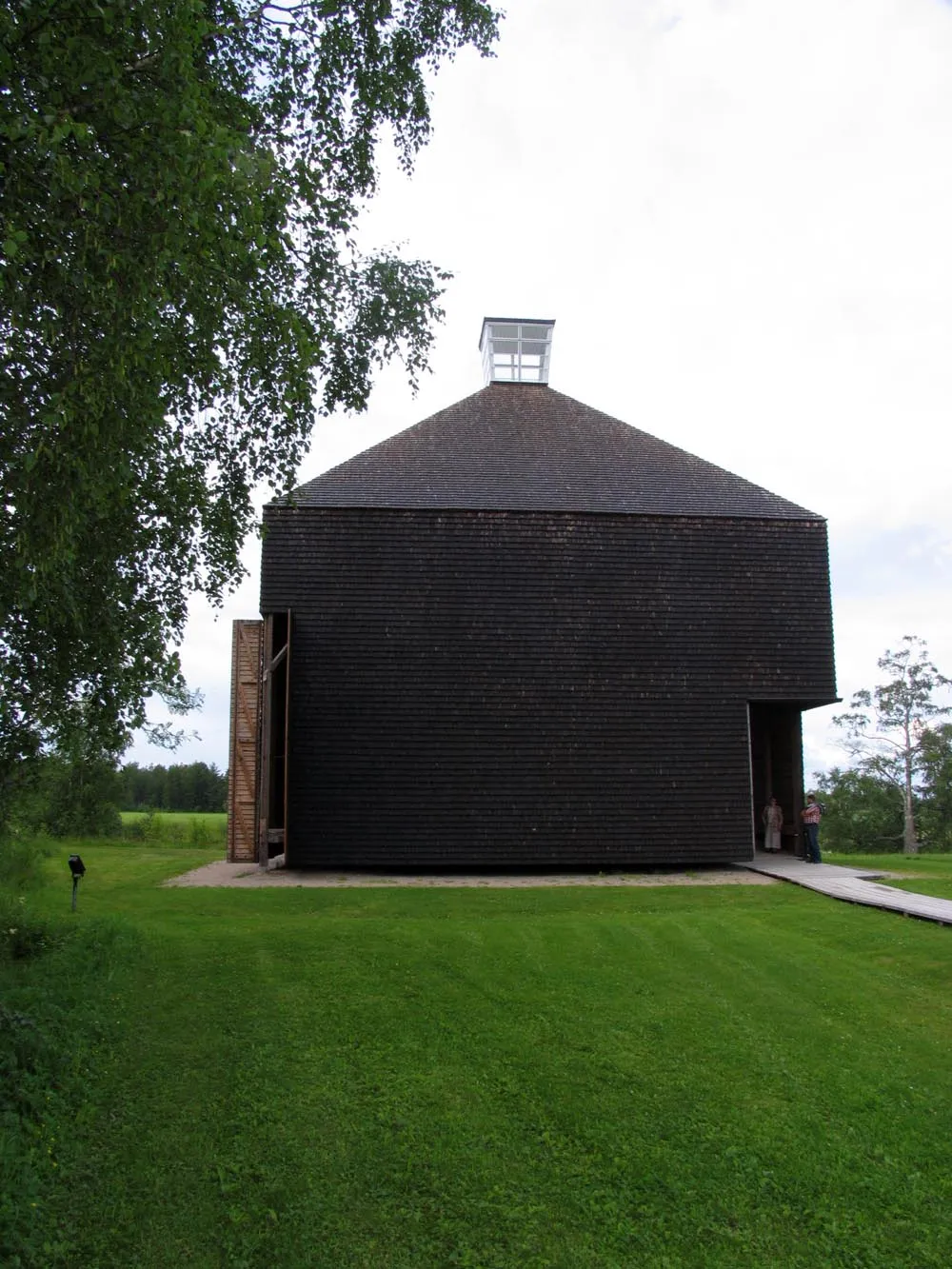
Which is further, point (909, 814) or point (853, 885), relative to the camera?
point (909, 814)

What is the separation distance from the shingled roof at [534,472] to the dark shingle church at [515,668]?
0.08 meters

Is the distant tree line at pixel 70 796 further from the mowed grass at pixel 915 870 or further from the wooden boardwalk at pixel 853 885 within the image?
the mowed grass at pixel 915 870

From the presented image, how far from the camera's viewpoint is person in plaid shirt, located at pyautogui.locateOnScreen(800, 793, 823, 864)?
45.2 feet

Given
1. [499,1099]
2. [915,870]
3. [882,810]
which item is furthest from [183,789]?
[499,1099]

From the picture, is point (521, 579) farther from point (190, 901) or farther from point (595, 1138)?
point (595, 1138)

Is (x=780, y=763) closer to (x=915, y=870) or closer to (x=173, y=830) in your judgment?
(x=915, y=870)

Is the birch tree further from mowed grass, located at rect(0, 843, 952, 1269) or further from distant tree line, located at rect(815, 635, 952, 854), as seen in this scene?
distant tree line, located at rect(815, 635, 952, 854)

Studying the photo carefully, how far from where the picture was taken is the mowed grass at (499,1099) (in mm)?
3711

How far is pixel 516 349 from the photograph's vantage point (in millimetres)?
18562

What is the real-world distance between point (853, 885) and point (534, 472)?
8.22 meters

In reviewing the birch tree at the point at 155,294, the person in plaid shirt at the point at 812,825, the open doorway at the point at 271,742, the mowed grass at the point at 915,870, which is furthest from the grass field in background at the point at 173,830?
the birch tree at the point at 155,294

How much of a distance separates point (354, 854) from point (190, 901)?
10.8 feet

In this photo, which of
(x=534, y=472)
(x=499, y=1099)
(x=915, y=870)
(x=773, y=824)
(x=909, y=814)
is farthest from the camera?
(x=909, y=814)

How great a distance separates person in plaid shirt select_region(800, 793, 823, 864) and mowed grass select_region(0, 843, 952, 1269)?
6.04 metres
